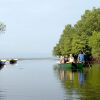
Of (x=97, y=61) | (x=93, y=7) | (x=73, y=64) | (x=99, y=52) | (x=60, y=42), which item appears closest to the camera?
(x=73, y=64)

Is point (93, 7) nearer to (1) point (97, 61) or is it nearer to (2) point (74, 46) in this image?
(2) point (74, 46)

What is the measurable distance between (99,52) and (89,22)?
596 inches

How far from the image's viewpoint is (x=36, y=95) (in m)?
13.9

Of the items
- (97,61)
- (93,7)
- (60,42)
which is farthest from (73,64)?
(60,42)

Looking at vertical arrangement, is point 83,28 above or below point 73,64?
above

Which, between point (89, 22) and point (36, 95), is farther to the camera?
point (89, 22)

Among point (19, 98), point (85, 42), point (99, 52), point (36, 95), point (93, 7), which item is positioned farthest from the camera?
point (93, 7)

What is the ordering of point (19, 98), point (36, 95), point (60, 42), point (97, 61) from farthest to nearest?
point (60, 42), point (97, 61), point (36, 95), point (19, 98)

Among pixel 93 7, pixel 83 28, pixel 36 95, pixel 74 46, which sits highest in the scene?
pixel 93 7

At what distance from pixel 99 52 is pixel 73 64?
24296 millimetres

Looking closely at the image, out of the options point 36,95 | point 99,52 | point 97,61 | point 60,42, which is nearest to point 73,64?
point 36,95

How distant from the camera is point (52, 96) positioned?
13391 millimetres

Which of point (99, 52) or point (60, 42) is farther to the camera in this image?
point (60, 42)

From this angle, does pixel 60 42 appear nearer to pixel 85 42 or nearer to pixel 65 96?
pixel 85 42
